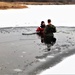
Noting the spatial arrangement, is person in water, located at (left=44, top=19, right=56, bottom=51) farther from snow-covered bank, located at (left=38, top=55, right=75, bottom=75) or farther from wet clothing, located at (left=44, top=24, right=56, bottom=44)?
snow-covered bank, located at (left=38, top=55, right=75, bottom=75)

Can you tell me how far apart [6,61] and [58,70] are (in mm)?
2185

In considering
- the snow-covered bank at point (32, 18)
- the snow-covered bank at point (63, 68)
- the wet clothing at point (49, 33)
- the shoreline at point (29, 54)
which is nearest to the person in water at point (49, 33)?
the wet clothing at point (49, 33)

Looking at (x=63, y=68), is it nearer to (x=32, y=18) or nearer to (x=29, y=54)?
(x=29, y=54)

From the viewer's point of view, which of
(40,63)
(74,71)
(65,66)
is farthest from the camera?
(40,63)

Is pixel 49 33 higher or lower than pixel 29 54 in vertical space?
higher

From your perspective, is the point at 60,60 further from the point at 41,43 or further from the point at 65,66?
the point at 41,43

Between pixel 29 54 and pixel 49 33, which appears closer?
pixel 29 54

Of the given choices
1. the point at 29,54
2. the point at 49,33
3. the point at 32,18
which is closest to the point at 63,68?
the point at 29,54

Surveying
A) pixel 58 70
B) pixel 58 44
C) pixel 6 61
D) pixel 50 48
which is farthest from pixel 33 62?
pixel 58 44

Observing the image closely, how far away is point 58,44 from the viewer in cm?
1380

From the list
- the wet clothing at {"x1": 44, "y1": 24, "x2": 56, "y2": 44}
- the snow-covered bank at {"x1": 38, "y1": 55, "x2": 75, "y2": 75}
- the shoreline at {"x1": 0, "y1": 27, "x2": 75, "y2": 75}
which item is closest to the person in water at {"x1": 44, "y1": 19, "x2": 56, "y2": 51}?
the wet clothing at {"x1": 44, "y1": 24, "x2": 56, "y2": 44}

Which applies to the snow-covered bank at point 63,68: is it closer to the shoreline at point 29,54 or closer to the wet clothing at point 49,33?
the shoreline at point 29,54

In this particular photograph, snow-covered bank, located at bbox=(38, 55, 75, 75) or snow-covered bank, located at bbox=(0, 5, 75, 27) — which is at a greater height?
snow-covered bank, located at bbox=(0, 5, 75, 27)

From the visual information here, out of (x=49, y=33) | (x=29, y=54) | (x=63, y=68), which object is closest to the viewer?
(x=63, y=68)
